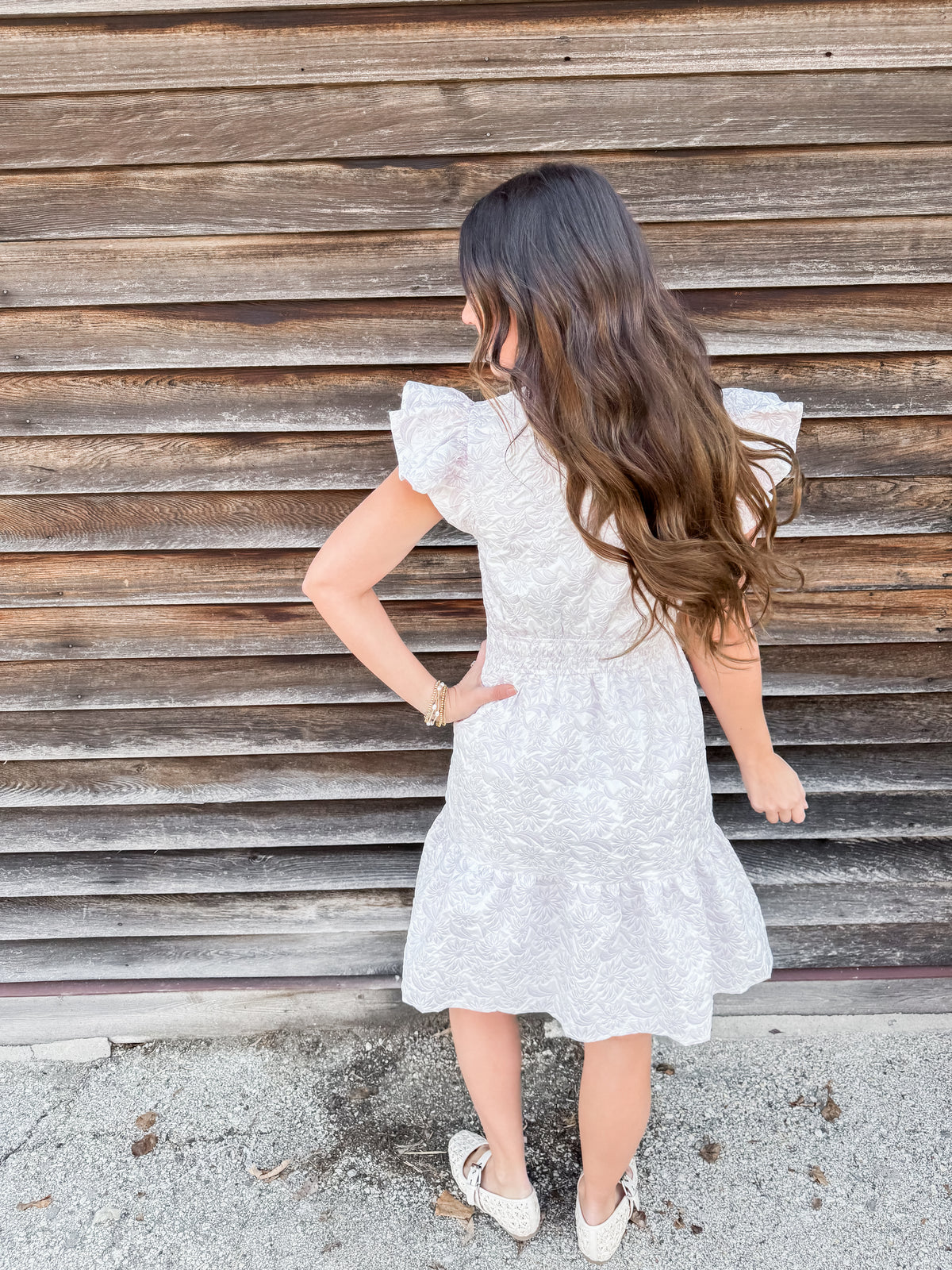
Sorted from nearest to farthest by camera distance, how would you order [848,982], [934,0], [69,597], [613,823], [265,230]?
1. [613,823]
2. [934,0]
3. [265,230]
4. [69,597]
5. [848,982]

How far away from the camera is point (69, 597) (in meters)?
1.88

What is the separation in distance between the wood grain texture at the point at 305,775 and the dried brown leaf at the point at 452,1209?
0.89m

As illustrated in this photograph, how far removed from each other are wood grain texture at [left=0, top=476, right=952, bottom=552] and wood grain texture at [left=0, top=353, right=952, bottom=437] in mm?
148

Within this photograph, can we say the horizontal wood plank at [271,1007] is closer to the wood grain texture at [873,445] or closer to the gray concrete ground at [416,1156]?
the gray concrete ground at [416,1156]

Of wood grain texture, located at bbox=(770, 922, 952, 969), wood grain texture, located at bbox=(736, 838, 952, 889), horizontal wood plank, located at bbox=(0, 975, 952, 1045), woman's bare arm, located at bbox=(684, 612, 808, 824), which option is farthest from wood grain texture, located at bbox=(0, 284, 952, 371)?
horizontal wood plank, located at bbox=(0, 975, 952, 1045)

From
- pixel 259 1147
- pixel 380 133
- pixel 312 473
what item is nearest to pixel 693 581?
pixel 312 473

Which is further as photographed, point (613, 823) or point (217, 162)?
point (217, 162)

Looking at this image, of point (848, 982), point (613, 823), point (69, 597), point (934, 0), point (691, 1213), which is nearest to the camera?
point (613, 823)

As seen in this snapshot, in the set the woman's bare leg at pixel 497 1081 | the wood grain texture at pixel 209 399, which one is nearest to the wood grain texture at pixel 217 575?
the wood grain texture at pixel 209 399

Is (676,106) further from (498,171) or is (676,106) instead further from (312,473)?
(312,473)

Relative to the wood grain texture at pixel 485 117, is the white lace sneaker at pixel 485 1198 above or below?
below

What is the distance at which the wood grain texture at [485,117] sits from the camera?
1.55m

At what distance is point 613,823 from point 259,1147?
132 centimetres

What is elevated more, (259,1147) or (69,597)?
(69,597)
